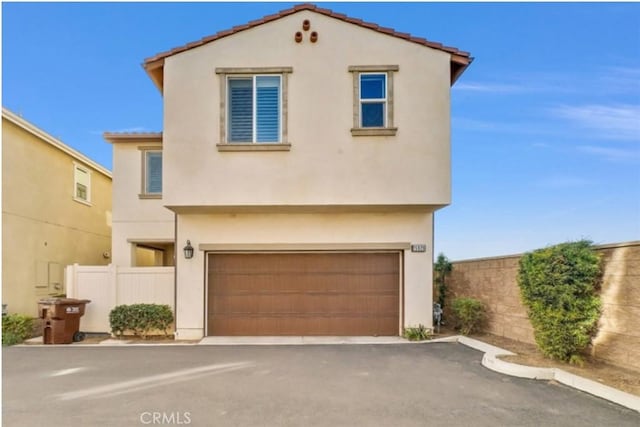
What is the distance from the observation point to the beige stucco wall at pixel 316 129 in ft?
30.0

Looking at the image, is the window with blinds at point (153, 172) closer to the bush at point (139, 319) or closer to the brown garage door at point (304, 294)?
the brown garage door at point (304, 294)

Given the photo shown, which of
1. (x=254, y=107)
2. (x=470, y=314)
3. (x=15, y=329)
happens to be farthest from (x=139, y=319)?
(x=470, y=314)

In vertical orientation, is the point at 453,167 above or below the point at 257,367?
above

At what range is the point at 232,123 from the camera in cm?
951

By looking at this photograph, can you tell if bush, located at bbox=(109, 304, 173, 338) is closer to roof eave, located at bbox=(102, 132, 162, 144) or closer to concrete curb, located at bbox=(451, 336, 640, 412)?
roof eave, located at bbox=(102, 132, 162, 144)

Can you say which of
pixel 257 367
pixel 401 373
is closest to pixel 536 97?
pixel 401 373

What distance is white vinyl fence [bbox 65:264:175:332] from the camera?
33.9 feet

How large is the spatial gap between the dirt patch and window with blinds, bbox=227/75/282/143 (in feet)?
23.4

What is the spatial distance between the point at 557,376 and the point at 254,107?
27.1ft

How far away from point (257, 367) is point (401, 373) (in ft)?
8.68

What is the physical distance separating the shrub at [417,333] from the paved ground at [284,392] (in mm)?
1133

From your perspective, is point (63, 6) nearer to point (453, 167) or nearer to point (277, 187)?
point (277, 187)

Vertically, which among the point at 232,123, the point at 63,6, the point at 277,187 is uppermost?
the point at 63,6
